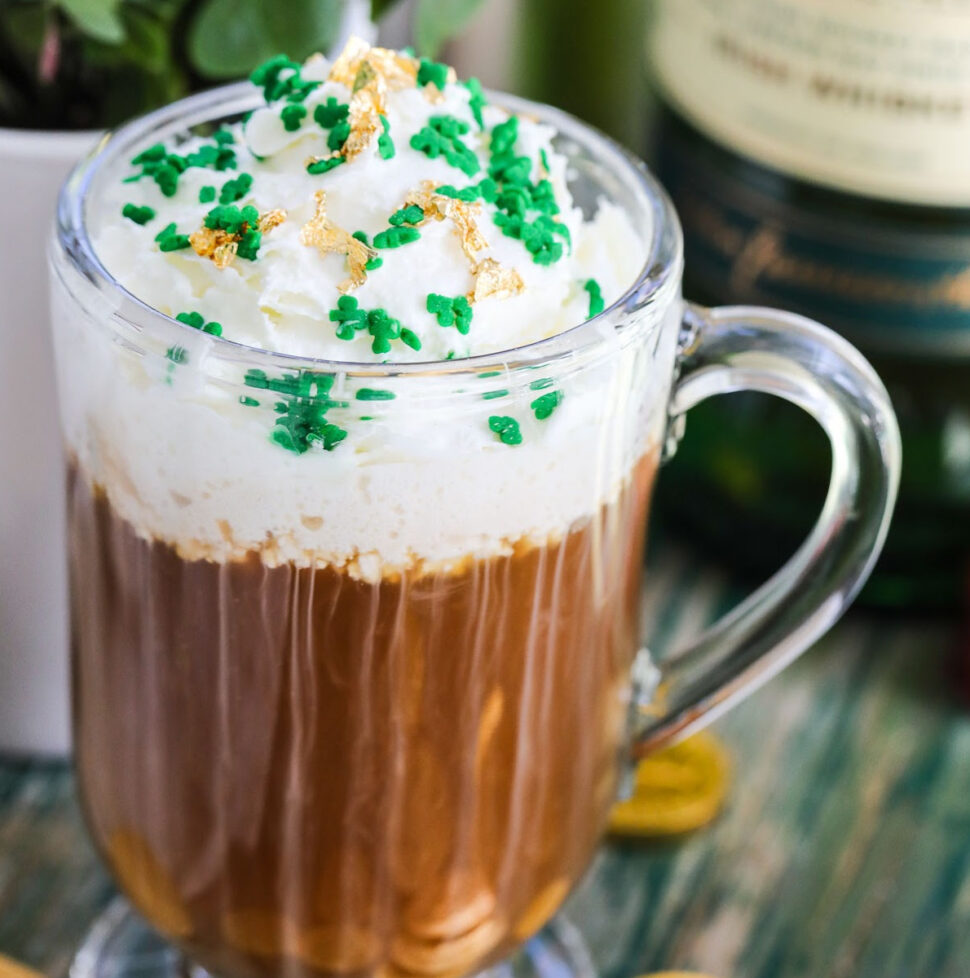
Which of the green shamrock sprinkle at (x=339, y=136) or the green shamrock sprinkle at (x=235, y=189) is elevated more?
the green shamrock sprinkle at (x=339, y=136)

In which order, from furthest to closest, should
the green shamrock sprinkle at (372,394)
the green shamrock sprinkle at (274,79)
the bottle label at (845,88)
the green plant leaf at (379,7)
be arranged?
the bottle label at (845,88) → the green plant leaf at (379,7) → the green shamrock sprinkle at (274,79) → the green shamrock sprinkle at (372,394)

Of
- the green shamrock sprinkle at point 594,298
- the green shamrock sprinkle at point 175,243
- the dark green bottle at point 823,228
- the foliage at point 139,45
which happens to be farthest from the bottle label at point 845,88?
the green shamrock sprinkle at point 175,243

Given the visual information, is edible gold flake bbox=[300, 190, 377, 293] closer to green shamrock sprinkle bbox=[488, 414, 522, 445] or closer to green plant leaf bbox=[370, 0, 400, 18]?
green shamrock sprinkle bbox=[488, 414, 522, 445]

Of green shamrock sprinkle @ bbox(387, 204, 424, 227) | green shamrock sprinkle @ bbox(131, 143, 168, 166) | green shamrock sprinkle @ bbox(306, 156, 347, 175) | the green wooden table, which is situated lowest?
the green wooden table

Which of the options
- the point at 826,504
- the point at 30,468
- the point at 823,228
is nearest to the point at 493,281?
the point at 826,504

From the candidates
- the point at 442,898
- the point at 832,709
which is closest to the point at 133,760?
the point at 442,898

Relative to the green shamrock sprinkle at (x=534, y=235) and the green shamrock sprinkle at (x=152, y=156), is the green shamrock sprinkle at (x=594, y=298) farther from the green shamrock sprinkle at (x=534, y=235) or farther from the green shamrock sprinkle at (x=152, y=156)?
the green shamrock sprinkle at (x=152, y=156)

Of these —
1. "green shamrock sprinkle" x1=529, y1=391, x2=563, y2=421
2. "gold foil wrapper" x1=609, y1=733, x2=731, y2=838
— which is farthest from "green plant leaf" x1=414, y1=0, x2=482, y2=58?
"gold foil wrapper" x1=609, y1=733, x2=731, y2=838

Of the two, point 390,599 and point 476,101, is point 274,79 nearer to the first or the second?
point 476,101
